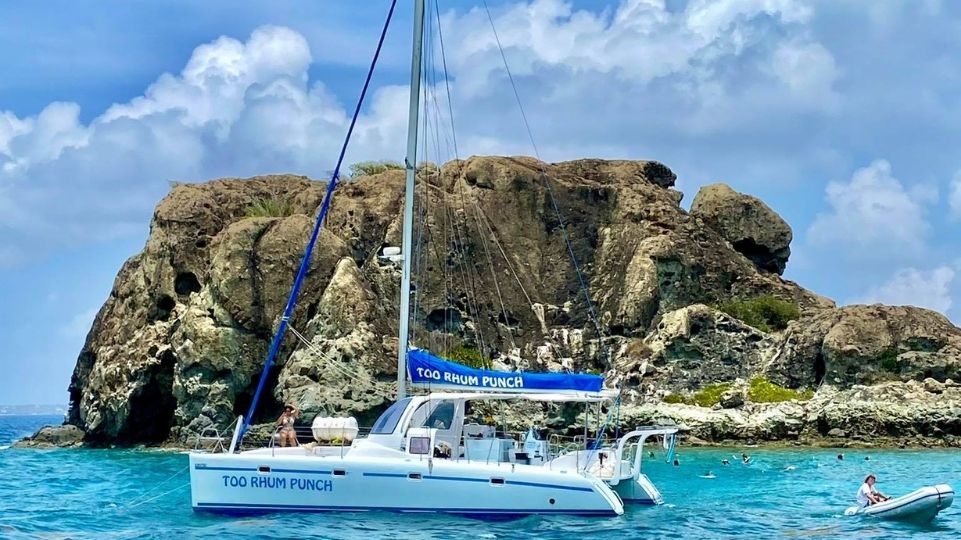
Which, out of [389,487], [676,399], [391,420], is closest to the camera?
[389,487]

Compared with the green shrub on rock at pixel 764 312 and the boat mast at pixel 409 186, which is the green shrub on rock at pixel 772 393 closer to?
the green shrub on rock at pixel 764 312

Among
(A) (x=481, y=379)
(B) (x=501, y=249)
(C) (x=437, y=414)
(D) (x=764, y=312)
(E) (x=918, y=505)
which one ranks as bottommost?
(E) (x=918, y=505)

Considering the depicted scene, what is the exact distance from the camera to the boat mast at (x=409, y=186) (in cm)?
2828

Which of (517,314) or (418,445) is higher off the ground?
(517,314)

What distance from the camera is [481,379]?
28469mm

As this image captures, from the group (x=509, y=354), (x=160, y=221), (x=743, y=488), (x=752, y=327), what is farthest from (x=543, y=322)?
(x=743, y=488)

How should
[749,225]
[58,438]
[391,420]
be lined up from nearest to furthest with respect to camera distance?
[391,420] < [58,438] < [749,225]

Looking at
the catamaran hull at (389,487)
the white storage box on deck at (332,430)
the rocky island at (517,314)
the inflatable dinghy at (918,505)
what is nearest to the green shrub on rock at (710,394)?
the rocky island at (517,314)

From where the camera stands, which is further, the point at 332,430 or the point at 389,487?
the point at 332,430

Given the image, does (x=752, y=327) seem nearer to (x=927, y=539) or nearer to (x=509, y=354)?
(x=509, y=354)

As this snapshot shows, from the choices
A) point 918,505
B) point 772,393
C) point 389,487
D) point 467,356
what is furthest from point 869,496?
point 467,356

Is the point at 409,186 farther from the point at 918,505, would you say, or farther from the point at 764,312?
the point at 764,312

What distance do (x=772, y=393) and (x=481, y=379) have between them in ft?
130

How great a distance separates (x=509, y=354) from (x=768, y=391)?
15.6m
